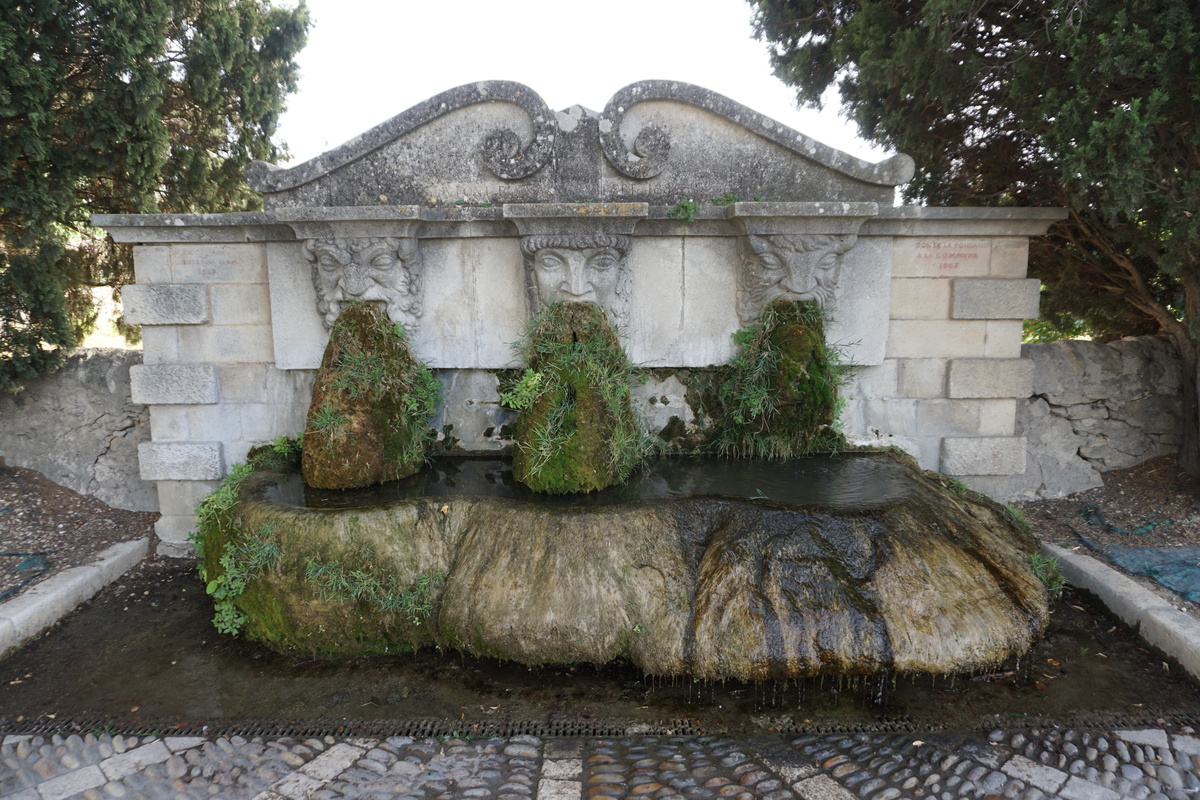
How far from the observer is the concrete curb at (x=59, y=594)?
3324mm

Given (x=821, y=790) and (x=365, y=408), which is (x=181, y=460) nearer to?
(x=365, y=408)

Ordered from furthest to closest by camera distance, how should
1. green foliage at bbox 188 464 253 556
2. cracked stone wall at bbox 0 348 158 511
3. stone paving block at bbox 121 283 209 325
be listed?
1. cracked stone wall at bbox 0 348 158 511
2. stone paving block at bbox 121 283 209 325
3. green foliage at bbox 188 464 253 556

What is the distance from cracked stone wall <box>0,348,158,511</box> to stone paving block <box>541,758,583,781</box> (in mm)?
3879

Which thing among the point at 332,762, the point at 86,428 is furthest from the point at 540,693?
the point at 86,428

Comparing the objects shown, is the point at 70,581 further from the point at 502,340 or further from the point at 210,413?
the point at 502,340

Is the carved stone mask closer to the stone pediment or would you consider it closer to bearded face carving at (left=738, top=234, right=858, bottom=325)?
the stone pediment

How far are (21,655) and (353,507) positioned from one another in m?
1.79

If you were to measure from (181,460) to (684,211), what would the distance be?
3584 mm

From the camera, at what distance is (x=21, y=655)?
3273 millimetres

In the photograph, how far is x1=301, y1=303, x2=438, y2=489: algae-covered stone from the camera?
11.9 feet

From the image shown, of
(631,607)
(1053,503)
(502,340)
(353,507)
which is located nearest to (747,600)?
(631,607)

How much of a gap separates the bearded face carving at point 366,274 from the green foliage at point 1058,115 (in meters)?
3.29

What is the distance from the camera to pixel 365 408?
12.2ft

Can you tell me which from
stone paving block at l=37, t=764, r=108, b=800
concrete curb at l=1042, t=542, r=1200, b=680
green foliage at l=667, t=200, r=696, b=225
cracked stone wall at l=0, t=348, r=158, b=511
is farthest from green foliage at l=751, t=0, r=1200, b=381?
cracked stone wall at l=0, t=348, r=158, b=511
